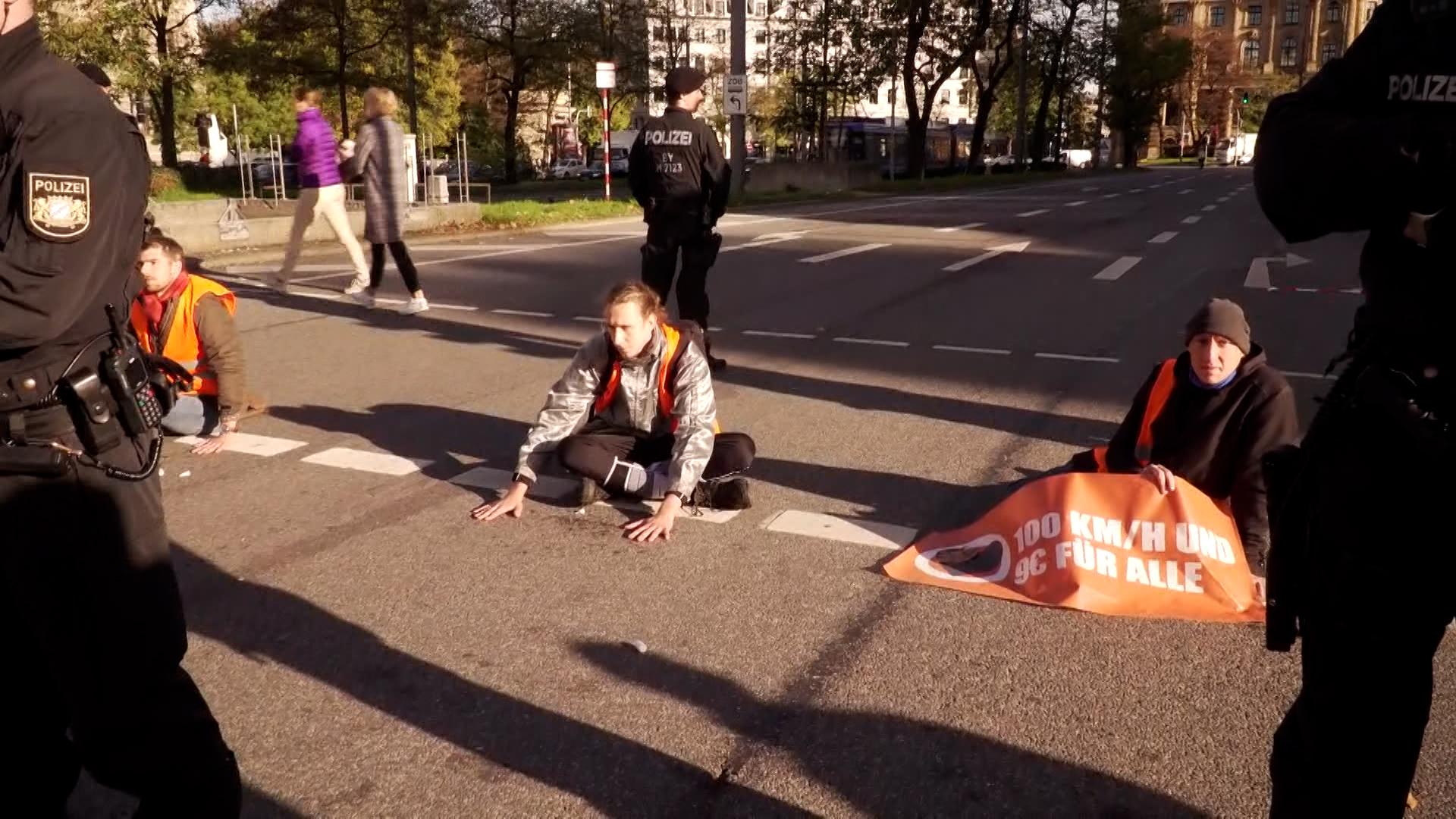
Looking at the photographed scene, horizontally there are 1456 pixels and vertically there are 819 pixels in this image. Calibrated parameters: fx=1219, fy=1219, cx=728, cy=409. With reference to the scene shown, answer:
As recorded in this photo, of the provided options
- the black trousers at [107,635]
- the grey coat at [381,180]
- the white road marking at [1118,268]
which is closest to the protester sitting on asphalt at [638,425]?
the black trousers at [107,635]

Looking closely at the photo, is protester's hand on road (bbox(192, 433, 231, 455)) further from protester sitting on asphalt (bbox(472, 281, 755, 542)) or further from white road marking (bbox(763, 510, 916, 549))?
white road marking (bbox(763, 510, 916, 549))

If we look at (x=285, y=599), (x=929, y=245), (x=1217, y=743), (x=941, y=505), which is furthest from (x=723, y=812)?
(x=929, y=245)

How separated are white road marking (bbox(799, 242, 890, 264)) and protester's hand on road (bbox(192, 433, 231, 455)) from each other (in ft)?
32.3

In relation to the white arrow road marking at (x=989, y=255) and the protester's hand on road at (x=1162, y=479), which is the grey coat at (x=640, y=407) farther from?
the white arrow road marking at (x=989, y=255)

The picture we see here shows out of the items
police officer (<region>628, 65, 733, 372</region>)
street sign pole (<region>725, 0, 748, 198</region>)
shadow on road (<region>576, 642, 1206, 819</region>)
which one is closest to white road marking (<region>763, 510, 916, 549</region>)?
shadow on road (<region>576, 642, 1206, 819</region>)

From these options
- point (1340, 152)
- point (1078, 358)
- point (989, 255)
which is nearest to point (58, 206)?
point (1340, 152)

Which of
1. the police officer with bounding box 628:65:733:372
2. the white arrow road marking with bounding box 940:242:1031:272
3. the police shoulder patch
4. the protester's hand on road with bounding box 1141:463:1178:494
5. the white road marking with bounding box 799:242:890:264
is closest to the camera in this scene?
the police shoulder patch

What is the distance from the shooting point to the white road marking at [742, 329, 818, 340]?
9742mm

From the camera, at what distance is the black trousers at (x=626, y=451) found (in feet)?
17.3

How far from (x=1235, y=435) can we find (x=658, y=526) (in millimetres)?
2195

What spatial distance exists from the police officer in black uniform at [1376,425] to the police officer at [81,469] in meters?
1.96

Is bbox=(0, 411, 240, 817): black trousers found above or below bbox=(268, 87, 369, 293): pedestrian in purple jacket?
below

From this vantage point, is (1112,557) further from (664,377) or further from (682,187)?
(682,187)

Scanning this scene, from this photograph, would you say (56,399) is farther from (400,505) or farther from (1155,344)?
(1155,344)
